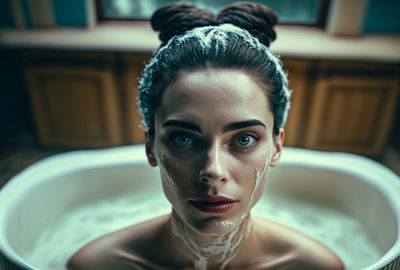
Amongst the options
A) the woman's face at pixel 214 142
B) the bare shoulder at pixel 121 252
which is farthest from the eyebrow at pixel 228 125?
the bare shoulder at pixel 121 252

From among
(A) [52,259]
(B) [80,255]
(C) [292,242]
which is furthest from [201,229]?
(A) [52,259]

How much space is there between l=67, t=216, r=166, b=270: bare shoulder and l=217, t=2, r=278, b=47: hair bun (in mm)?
682

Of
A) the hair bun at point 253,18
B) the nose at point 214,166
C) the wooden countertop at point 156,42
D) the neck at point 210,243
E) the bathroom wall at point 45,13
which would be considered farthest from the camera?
the bathroom wall at point 45,13

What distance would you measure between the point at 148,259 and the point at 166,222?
14 cm

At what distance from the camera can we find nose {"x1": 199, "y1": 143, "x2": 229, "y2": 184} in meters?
0.85

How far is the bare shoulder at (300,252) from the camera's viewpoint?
1.21 m

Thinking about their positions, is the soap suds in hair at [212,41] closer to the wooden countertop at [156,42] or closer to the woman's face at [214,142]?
the woman's face at [214,142]

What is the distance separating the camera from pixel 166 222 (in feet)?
4.04

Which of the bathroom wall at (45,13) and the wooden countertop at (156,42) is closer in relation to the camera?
the wooden countertop at (156,42)

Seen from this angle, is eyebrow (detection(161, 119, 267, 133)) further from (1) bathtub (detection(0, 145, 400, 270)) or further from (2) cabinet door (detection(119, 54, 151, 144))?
(2) cabinet door (detection(119, 54, 151, 144))

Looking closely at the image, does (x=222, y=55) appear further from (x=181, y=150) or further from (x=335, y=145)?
(x=335, y=145)

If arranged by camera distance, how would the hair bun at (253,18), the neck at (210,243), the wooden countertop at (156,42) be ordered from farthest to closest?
the wooden countertop at (156,42) < the neck at (210,243) < the hair bun at (253,18)

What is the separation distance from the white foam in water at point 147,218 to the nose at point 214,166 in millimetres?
823

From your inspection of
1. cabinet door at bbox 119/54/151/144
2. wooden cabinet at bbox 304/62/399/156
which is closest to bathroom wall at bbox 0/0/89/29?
cabinet door at bbox 119/54/151/144
